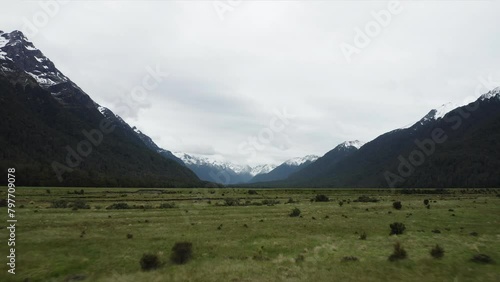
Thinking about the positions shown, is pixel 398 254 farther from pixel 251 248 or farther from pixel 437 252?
pixel 251 248

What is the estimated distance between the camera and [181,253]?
31.5 metres

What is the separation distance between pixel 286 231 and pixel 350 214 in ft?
64.4

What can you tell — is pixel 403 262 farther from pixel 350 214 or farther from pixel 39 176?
pixel 39 176

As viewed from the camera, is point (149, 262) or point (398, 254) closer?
point (149, 262)

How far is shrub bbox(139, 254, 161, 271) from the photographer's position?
96.7ft

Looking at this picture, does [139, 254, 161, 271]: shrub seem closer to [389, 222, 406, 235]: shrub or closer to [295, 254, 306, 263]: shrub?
[295, 254, 306, 263]: shrub

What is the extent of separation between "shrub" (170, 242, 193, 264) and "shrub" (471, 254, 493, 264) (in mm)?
24820

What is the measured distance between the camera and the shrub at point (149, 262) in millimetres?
29469

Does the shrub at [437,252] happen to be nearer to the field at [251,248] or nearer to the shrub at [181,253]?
the field at [251,248]

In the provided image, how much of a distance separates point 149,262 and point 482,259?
28287mm

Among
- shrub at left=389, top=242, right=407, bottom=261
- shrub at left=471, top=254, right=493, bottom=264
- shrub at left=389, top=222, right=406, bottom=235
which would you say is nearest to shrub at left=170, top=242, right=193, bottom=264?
shrub at left=389, top=242, right=407, bottom=261

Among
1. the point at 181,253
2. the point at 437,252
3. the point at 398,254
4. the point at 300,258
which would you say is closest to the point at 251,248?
the point at 300,258

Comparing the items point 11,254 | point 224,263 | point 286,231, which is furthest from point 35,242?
point 286,231

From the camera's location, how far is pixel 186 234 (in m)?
39.8
